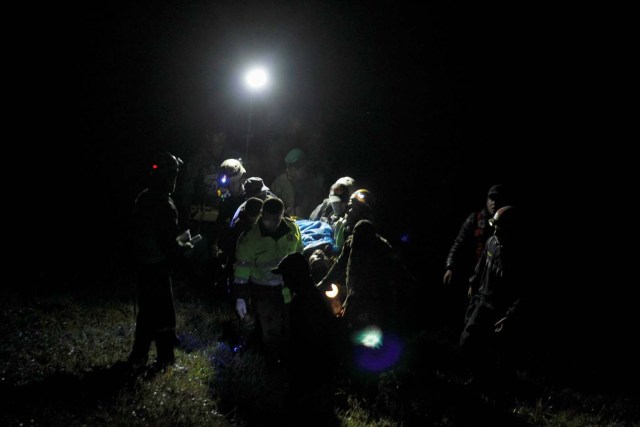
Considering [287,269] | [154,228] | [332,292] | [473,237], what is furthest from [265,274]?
[473,237]

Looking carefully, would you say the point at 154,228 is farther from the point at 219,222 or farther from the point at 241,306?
the point at 219,222

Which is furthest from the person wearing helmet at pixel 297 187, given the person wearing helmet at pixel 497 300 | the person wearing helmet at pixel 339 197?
the person wearing helmet at pixel 497 300

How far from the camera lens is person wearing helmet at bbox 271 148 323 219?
8.55 m

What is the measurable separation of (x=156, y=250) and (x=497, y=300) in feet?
13.4

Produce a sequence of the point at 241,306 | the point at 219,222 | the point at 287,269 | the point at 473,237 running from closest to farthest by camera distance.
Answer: the point at 287,269 → the point at 241,306 → the point at 219,222 → the point at 473,237

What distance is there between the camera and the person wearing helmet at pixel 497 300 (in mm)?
5102

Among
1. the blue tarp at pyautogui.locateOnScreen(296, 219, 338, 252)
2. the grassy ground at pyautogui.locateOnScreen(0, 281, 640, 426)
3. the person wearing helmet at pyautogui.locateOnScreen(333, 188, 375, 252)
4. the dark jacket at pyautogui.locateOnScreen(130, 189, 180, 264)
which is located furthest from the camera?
the blue tarp at pyautogui.locateOnScreen(296, 219, 338, 252)

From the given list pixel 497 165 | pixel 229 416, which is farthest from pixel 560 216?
pixel 229 416

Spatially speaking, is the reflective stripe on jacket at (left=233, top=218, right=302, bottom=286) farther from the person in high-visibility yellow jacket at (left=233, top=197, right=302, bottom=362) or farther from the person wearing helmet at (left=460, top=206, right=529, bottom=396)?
the person wearing helmet at (left=460, top=206, right=529, bottom=396)

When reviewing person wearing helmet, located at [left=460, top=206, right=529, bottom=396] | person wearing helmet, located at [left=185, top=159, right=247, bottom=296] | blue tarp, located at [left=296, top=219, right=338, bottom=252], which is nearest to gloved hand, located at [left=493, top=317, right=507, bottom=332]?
→ person wearing helmet, located at [left=460, top=206, right=529, bottom=396]

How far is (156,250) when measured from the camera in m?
4.43

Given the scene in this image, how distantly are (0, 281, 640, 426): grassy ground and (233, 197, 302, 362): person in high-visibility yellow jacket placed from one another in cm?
57

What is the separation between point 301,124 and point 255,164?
3077 millimetres

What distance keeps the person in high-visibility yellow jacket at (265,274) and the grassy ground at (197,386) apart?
567 millimetres
